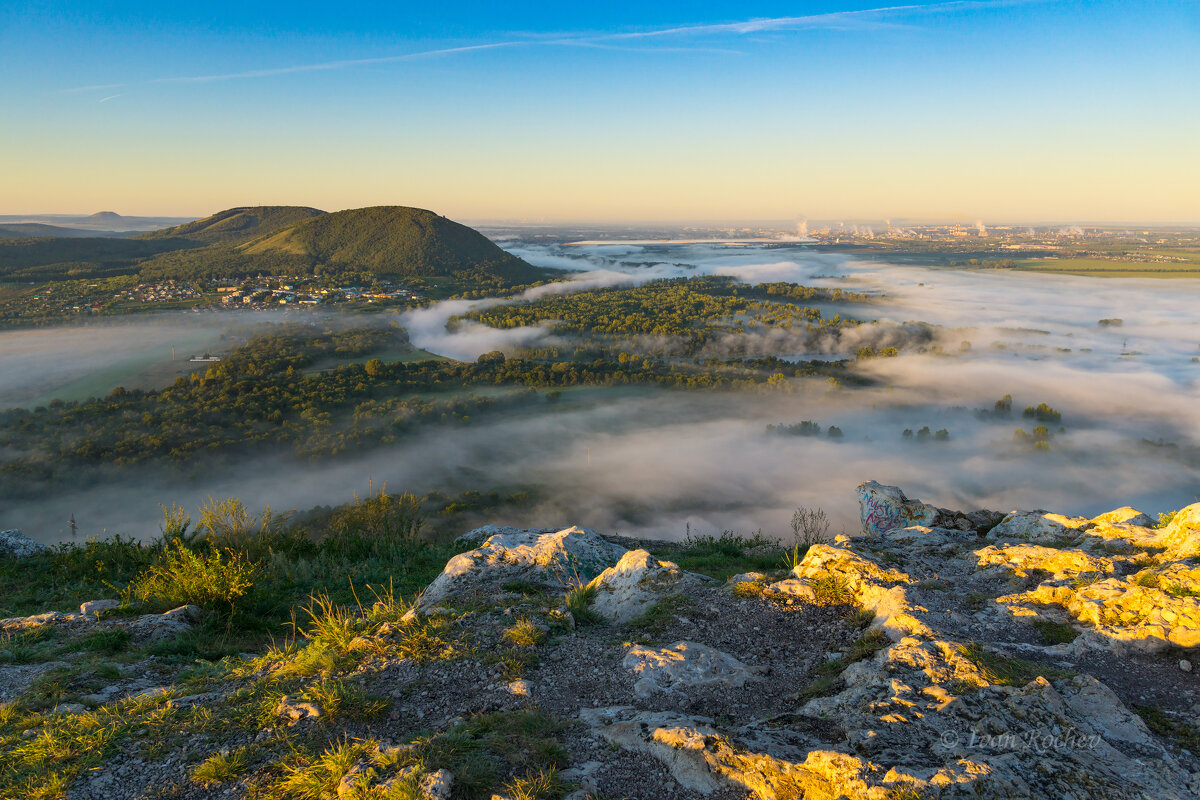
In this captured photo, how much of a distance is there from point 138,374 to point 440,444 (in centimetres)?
5119

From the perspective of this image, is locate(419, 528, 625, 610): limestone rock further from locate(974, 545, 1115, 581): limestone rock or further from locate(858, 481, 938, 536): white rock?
locate(858, 481, 938, 536): white rock

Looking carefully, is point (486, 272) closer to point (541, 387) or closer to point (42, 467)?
point (541, 387)

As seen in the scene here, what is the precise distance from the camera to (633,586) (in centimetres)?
765

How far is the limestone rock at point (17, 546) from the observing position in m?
12.7

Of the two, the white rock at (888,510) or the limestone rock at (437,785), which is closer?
the limestone rock at (437,785)

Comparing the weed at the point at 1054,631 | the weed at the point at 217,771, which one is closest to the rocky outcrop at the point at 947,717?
the weed at the point at 1054,631

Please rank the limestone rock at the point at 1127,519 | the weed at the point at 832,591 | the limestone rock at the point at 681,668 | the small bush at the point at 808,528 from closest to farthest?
the limestone rock at the point at 681,668 < the weed at the point at 832,591 < the limestone rock at the point at 1127,519 < the small bush at the point at 808,528

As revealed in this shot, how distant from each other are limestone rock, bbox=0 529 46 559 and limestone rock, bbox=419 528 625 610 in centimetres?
1169

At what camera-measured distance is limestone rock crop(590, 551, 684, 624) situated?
727 centimetres

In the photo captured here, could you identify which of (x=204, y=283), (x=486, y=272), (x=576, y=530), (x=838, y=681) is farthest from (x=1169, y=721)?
(x=486, y=272)

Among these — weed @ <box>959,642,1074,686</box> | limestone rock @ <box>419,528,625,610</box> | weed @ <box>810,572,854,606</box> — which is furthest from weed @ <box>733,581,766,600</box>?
limestone rock @ <box>419,528,625,610</box>

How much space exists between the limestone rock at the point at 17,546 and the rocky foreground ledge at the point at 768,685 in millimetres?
7191

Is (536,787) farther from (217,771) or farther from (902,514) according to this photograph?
(902,514)

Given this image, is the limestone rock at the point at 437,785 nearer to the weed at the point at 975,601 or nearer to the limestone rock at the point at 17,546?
the weed at the point at 975,601
